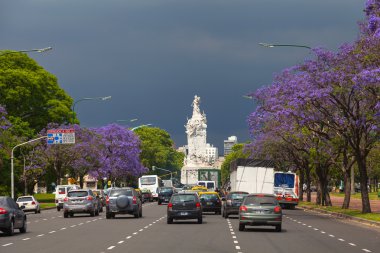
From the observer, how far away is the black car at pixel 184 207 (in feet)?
118

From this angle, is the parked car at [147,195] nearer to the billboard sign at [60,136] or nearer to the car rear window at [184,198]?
the billboard sign at [60,136]

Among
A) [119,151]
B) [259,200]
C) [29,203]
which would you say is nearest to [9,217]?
[259,200]

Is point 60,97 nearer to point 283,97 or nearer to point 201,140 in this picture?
point 283,97

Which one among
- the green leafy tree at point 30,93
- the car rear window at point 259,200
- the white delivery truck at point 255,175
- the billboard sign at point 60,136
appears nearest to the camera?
the car rear window at point 259,200

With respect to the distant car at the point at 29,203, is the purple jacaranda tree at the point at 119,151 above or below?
above

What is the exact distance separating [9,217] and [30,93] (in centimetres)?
4780

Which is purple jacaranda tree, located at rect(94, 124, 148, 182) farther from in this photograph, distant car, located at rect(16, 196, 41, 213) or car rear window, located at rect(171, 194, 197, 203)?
car rear window, located at rect(171, 194, 197, 203)

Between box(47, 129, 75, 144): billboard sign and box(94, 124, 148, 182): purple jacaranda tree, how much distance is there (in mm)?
27608

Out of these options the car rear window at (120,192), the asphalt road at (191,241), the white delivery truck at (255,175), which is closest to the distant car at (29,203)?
the car rear window at (120,192)

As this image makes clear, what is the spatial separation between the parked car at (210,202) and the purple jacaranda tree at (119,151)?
47585mm

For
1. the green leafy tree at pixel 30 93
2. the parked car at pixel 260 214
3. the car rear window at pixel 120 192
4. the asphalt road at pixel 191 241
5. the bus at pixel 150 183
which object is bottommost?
the asphalt road at pixel 191 241

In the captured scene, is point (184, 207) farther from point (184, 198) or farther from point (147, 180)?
point (147, 180)

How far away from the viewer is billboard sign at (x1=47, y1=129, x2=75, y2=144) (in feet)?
219

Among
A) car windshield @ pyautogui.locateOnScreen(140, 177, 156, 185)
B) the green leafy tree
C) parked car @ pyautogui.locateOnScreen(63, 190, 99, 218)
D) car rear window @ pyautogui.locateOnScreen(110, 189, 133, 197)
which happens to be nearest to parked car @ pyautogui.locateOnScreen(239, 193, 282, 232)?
car rear window @ pyautogui.locateOnScreen(110, 189, 133, 197)
